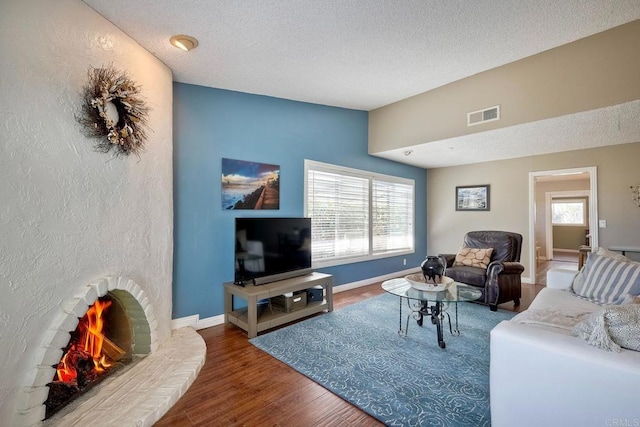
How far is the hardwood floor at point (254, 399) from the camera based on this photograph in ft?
5.76

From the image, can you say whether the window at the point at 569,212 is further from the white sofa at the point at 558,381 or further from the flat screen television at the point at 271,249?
the white sofa at the point at 558,381

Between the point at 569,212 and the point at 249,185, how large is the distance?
35.2 ft

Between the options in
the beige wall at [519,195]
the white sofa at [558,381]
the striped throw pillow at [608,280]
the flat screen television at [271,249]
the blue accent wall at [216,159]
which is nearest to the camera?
the white sofa at [558,381]

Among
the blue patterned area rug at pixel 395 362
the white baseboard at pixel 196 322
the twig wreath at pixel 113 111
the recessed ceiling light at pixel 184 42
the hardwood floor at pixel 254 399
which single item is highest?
the recessed ceiling light at pixel 184 42

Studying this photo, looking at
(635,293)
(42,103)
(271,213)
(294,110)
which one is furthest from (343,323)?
(42,103)

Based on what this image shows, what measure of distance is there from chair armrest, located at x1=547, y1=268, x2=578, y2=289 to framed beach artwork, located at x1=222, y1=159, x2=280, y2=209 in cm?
313

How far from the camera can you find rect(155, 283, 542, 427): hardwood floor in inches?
69.1

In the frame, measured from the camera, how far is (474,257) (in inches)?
164

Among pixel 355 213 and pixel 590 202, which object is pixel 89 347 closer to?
pixel 355 213

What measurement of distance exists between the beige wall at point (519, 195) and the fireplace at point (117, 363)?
17.6 ft

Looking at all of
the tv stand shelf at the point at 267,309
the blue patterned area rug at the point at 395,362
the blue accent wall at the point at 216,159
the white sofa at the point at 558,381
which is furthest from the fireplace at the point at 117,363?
the white sofa at the point at 558,381

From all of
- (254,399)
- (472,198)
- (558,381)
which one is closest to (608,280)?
(558,381)

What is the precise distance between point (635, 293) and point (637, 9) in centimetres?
230

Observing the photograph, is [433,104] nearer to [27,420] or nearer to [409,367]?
[409,367]
